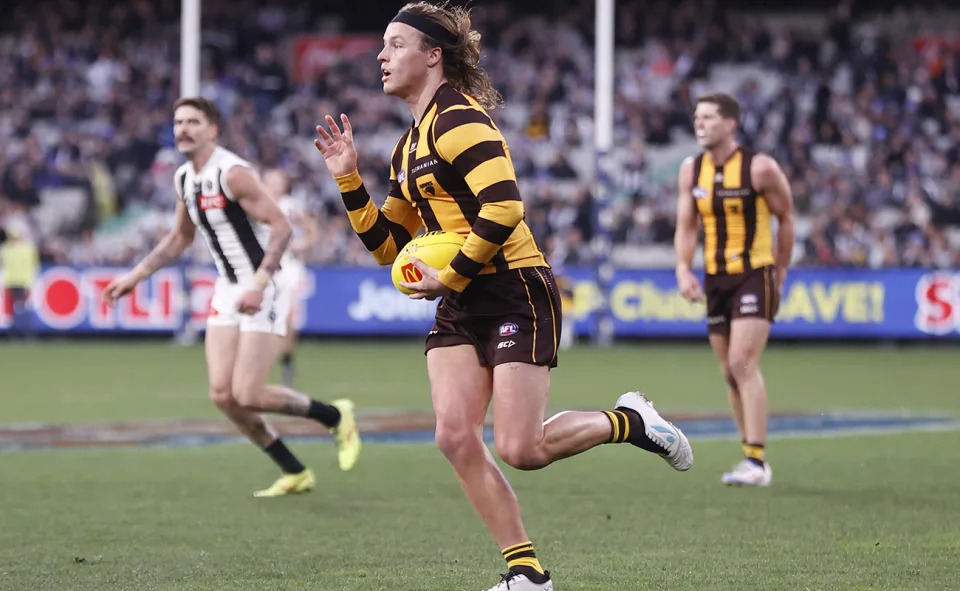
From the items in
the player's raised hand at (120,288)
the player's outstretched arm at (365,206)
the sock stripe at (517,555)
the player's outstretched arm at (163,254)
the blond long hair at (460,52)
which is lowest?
the sock stripe at (517,555)

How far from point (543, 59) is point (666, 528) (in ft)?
81.1

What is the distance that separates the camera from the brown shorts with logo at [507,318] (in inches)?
224

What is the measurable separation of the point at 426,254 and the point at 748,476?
414 cm

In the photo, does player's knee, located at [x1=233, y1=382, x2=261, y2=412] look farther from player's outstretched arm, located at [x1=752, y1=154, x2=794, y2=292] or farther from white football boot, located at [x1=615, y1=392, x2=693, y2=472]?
player's outstretched arm, located at [x1=752, y1=154, x2=794, y2=292]

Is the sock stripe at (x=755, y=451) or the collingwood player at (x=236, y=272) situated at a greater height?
the collingwood player at (x=236, y=272)

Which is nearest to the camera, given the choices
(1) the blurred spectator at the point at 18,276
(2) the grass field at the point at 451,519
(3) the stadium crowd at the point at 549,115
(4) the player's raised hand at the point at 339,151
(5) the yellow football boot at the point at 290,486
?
(4) the player's raised hand at the point at 339,151

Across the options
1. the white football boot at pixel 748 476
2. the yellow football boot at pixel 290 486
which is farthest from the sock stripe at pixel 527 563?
the white football boot at pixel 748 476

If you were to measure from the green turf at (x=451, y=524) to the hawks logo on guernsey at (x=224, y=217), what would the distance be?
4.58 feet

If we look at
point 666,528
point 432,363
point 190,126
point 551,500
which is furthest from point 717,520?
point 190,126

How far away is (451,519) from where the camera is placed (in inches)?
313

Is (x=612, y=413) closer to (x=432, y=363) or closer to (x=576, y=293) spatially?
(x=432, y=363)

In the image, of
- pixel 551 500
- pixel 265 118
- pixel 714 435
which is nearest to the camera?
pixel 551 500

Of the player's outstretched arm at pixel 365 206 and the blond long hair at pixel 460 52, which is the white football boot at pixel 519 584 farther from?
the blond long hair at pixel 460 52

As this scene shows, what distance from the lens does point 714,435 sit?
12.1m
